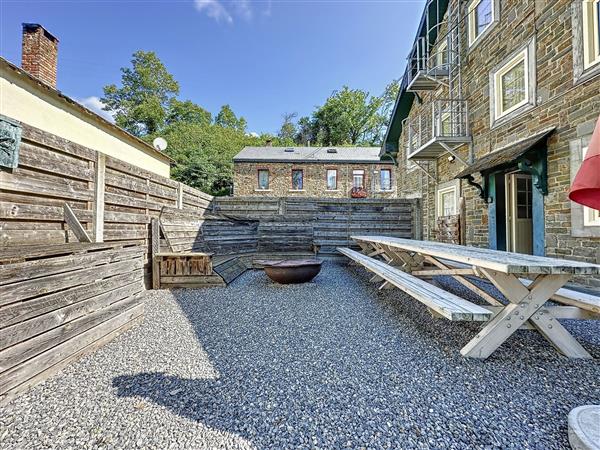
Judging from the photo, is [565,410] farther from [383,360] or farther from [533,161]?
[533,161]

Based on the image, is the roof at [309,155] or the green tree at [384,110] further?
the green tree at [384,110]

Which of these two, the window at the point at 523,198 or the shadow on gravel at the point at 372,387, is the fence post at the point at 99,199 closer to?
the shadow on gravel at the point at 372,387

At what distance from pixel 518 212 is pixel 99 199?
25.2 ft

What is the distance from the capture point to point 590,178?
125cm

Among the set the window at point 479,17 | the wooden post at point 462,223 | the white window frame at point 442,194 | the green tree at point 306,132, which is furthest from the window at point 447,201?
the green tree at point 306,132

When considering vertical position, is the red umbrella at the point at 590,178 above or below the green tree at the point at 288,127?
below

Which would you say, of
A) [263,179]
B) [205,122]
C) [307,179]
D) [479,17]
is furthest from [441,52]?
[205,122]

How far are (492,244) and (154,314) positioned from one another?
20.9 feet

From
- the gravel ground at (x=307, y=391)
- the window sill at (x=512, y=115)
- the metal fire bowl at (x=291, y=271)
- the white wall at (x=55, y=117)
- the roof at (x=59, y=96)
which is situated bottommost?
the gravel ground at (x=307, y=391)

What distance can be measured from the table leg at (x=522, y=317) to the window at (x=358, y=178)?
53.7ft

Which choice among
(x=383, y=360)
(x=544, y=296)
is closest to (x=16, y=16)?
(x=383, y=360)

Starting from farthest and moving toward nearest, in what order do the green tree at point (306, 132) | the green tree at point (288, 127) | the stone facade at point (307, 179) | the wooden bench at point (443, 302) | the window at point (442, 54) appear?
the green tree at point (288, 127) → the green tree at point (306, 132) → the stone facade at point (307, 179) → the window at point (442, 54) → the wooden bench at point (443, 302)

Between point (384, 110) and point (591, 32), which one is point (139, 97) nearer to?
point (384, 110)

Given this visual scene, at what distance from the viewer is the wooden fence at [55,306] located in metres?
1.61
